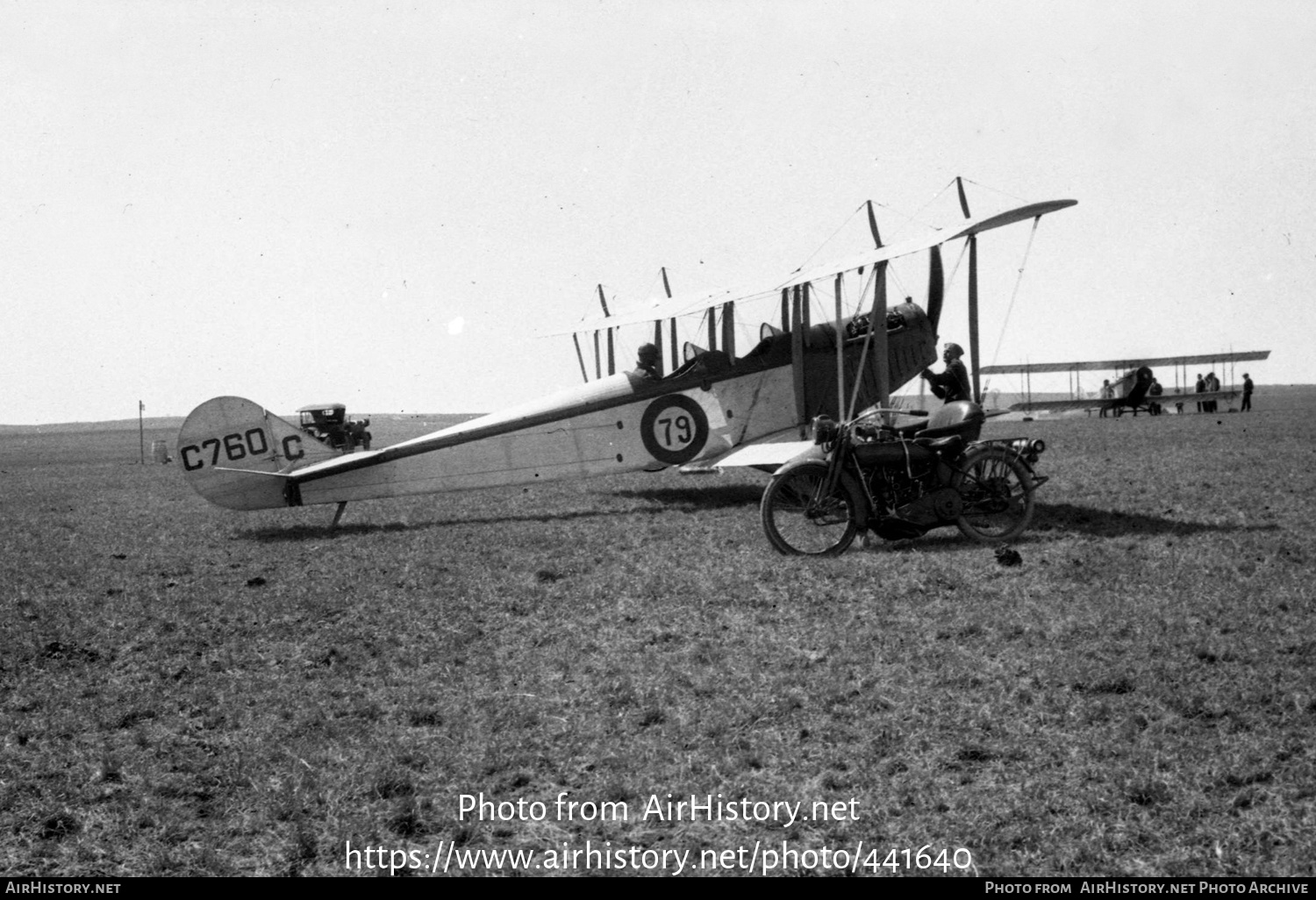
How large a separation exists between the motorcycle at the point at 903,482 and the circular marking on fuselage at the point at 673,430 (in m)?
4.46

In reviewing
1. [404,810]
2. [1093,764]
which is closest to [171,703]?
[404,810]

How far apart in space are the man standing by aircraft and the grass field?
6.35 ft

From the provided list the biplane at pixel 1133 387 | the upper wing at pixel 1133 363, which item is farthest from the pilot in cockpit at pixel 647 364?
the upper wing at pixel 1133 363

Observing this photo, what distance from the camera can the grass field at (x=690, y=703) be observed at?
361 cm

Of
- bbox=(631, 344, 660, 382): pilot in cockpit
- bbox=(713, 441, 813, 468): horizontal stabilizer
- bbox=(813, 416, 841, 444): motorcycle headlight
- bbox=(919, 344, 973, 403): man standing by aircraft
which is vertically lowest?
bbox=(713, 441, 813, 468): horizontal stabilizer

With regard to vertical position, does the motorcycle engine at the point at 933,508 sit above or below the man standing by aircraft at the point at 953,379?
below

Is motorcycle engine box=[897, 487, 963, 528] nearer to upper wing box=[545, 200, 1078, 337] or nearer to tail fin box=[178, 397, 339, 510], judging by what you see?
upper wing box=[545, 200, 1078, 337]

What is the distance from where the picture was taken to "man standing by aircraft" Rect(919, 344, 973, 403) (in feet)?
35.6

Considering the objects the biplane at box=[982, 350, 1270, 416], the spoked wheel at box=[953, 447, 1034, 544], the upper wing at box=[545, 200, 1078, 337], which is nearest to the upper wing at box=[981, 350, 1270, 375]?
the biplane at box=[982, 350, 1270, 416]

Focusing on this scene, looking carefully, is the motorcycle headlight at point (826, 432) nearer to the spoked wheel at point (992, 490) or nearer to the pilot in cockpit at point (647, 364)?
the spoked wheel at point (992, 490)

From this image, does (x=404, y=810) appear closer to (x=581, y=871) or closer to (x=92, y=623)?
(x=581, y=871)

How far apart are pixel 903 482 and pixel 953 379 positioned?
8.35 feet

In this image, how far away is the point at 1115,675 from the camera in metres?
4.91

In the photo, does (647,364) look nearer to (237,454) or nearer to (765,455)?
(765,455)
